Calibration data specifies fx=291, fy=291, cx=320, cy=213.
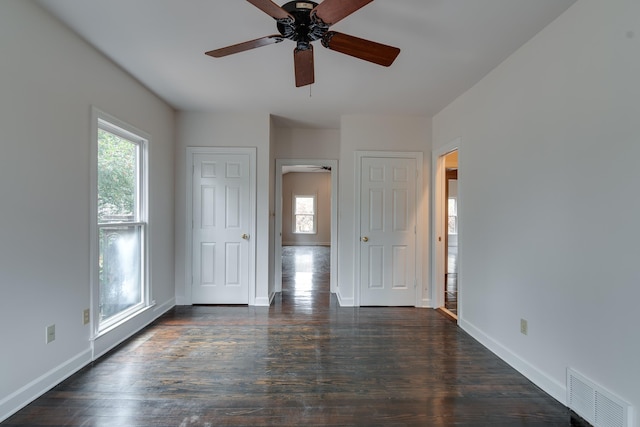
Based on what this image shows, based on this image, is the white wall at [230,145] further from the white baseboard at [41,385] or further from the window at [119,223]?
the white baseboard at [41,385]

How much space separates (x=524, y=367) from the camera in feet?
7.37

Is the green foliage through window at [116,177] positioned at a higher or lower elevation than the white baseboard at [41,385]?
higher

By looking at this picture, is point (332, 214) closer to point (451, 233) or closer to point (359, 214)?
point (359, 214)

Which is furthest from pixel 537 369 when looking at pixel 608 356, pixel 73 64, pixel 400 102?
pixel 73 64

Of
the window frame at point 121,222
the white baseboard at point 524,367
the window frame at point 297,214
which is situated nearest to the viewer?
the white baseboard at point 524,367

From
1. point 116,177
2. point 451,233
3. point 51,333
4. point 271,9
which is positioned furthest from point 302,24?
point 451,233

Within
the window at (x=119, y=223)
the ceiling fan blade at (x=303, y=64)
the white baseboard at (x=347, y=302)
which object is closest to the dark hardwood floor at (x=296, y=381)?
the window at (x=119, y=223)

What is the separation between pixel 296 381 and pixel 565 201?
223 cm

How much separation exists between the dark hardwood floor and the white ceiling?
2542 mm

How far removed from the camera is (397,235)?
3.92m

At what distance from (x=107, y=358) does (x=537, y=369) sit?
3.41 metres

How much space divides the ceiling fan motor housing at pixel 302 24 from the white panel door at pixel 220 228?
2340mm

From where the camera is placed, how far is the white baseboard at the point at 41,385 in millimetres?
1738

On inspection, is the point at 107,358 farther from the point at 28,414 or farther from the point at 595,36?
the point at 595,36
